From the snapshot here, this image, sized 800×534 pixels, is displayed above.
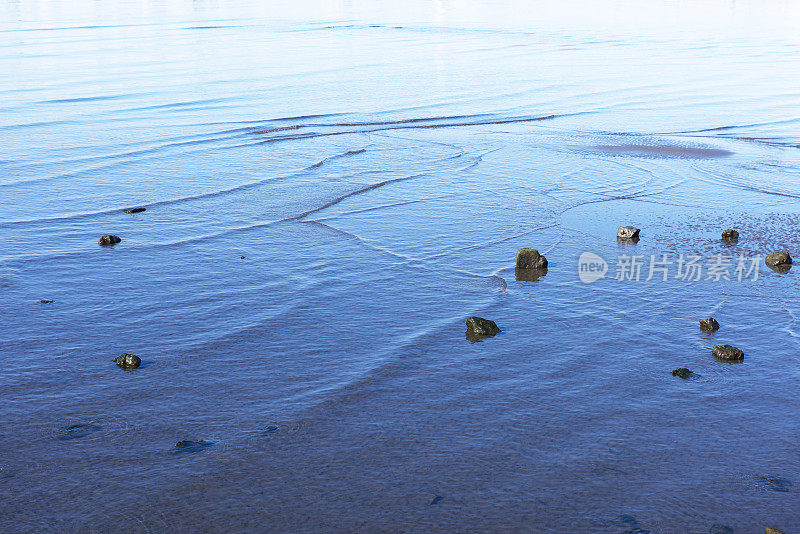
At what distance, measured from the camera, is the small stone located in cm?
731

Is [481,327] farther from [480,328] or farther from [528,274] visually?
[528,274]

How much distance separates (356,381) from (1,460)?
8.42 feet

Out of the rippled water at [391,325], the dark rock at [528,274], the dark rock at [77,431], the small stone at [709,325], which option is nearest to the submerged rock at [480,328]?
the rippled water at [391,325]

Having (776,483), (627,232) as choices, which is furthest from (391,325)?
(627,232)

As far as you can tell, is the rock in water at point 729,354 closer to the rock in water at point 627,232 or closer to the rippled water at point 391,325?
the rippled water at point 391,325

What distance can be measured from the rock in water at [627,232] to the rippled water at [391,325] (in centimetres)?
43

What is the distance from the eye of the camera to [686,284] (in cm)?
864

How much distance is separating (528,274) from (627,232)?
6.31ft

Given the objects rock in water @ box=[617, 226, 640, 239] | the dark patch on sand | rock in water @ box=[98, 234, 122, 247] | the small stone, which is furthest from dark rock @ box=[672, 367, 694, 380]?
the dark patch on sand

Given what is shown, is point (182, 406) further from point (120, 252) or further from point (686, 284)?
point (686, 284)

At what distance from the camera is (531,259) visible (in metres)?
9.12

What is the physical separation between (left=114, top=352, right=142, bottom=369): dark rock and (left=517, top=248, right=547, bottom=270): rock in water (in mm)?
4351

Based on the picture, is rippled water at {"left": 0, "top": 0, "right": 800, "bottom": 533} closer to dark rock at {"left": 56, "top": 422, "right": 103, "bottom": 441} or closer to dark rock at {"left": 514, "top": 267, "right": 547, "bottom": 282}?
dark rock at {"left": 56, "top": 422, "right": 103, "bottom": 441}

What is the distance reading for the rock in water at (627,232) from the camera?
1018 centimetres
